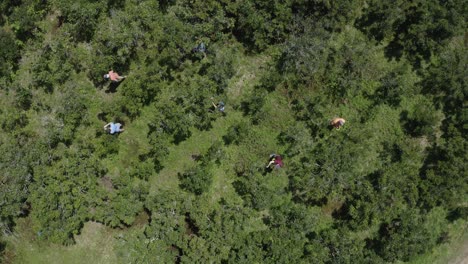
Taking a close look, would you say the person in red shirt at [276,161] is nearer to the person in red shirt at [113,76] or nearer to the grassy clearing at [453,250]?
the grassy clearing at [453,250]

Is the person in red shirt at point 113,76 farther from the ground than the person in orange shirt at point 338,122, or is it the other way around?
the person in orange shirt at point 338,122

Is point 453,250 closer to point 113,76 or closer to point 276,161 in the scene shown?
point 276,161

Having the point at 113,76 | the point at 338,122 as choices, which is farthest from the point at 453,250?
the point at 113,76

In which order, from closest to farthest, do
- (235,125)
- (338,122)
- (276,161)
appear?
1. (276,161)
2. (338,122)
3. (235,125)

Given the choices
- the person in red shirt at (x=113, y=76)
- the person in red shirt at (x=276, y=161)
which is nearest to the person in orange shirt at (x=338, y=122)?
the person in red shirt at (x=276, y=161)

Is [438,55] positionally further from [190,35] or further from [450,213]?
[190,35]

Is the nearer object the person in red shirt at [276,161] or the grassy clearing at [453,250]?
the grassy clearing at [453,250]

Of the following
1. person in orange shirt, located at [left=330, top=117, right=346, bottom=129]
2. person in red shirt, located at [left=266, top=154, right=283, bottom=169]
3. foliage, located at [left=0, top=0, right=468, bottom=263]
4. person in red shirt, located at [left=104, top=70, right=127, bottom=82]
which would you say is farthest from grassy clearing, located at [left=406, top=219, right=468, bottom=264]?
person in red shirt, located at [left=104, top=70, right=127, bottom=82]

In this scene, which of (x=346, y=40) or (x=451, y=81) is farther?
(x=346, y=40)

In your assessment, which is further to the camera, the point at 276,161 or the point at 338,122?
the point at 338,122

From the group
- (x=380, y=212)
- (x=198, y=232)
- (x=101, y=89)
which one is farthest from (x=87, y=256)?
(x=380, y=212)

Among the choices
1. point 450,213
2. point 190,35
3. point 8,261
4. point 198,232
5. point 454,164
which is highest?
point 190,35
